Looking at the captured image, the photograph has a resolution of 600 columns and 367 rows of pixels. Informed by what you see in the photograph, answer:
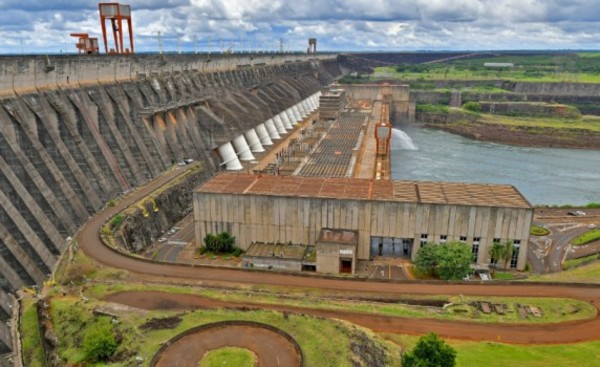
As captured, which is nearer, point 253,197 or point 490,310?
point 490,310

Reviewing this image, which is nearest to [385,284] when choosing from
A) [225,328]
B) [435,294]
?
[435,294]

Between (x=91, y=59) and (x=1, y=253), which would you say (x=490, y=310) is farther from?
(x=91, y=59)

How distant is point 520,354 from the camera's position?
2661 cm

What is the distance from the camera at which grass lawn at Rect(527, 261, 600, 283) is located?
3642 centimetres

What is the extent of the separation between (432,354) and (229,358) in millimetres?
10180

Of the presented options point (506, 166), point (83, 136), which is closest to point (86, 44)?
point (83, 136)

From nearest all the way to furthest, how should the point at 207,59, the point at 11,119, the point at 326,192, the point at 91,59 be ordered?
the point at 11,119, the point at 326,192, the point at 91,59, the point at 207,59

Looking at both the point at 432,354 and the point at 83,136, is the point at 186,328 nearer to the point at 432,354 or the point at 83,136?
the point at 432,354

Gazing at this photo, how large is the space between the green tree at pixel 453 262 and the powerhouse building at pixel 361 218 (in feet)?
11.4

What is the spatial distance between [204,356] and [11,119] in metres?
33.2

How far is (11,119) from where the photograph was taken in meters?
44.0

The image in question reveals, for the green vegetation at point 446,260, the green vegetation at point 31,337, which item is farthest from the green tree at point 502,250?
the green vegetation at point 31,337

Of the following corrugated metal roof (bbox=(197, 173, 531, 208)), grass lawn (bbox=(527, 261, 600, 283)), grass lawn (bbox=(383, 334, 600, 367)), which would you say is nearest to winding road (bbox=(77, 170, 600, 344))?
grass lawn (bbox=(383, 334, 600, 367))

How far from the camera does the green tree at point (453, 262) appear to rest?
4009cm
